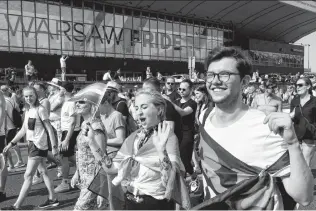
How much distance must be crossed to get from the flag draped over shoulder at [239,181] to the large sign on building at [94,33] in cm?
2462

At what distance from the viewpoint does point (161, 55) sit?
111ft

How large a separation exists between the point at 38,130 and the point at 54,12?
77.1ft

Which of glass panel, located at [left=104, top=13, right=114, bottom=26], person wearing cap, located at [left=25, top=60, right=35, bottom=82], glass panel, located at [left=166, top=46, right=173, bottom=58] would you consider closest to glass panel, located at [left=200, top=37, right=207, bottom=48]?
glass panel, located at [left=166, top=46, right=173, bottom=58]

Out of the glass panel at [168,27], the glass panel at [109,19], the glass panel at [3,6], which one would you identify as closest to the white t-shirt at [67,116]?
the glass panel at [3,6]

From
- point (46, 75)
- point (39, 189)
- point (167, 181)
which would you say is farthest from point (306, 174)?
point (46, 75)

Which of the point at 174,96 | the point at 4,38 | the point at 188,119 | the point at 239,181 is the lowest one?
the point at 239,181

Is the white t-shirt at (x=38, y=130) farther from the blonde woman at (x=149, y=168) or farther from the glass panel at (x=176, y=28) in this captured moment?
the glass panel at (x=176, y=28)

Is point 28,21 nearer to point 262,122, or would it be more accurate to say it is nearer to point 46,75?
point 46,75

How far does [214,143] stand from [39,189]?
5.01 meters

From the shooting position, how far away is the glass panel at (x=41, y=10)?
25750mm

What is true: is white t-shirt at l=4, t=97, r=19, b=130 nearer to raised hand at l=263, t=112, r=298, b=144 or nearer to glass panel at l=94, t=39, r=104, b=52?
raised hand at l=263, t=112, r=298, b=144

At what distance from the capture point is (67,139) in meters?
5.89

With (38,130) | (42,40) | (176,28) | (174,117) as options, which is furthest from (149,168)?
(176,28)

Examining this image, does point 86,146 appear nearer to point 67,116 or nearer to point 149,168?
point 149,168
